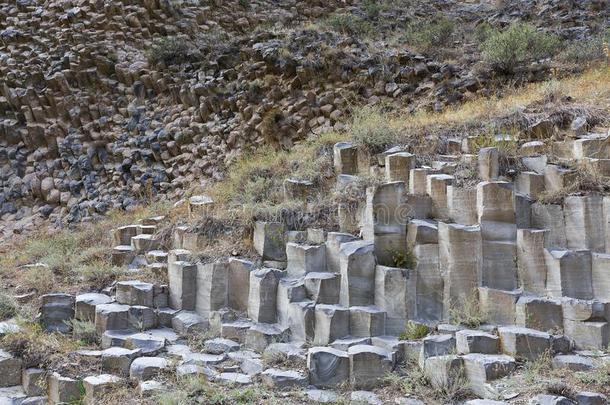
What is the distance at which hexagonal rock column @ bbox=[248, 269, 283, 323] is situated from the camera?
6.64 metres

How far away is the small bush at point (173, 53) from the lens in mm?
13539

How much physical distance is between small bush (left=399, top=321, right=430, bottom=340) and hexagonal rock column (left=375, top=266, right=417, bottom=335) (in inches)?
4.2

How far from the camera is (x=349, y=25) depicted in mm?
14469

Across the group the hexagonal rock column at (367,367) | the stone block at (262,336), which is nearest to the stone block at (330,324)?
the stone block at (262,336)

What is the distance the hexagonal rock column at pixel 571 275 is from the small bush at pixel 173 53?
9402 millimetres

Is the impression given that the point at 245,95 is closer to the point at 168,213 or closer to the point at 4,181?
the point at 168,213

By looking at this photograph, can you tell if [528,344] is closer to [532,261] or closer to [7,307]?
[532,261]

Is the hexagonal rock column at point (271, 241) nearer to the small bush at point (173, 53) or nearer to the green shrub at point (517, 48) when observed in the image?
the green shrub at point (517, 48)

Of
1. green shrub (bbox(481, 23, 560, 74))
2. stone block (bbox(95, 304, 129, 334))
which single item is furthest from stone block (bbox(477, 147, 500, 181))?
green shrub (bbox(481, 23, 560, 74))

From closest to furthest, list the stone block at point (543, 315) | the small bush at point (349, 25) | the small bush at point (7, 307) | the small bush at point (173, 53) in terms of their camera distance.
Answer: the stone block at point (543, 315)
the small bush at point (7, 307)
the small bush at point (173, 53)
the small bush at point (349, 25)

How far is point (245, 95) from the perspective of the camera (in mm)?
12156

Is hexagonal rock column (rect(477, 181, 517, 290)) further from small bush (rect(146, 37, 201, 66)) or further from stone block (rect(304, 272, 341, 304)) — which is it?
small bush (rect(146, 37, 201, 66))

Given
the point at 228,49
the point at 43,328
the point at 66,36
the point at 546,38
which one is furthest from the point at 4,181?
the point at 546,38

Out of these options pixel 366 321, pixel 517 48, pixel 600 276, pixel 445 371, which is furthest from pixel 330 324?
pixel 517 48
